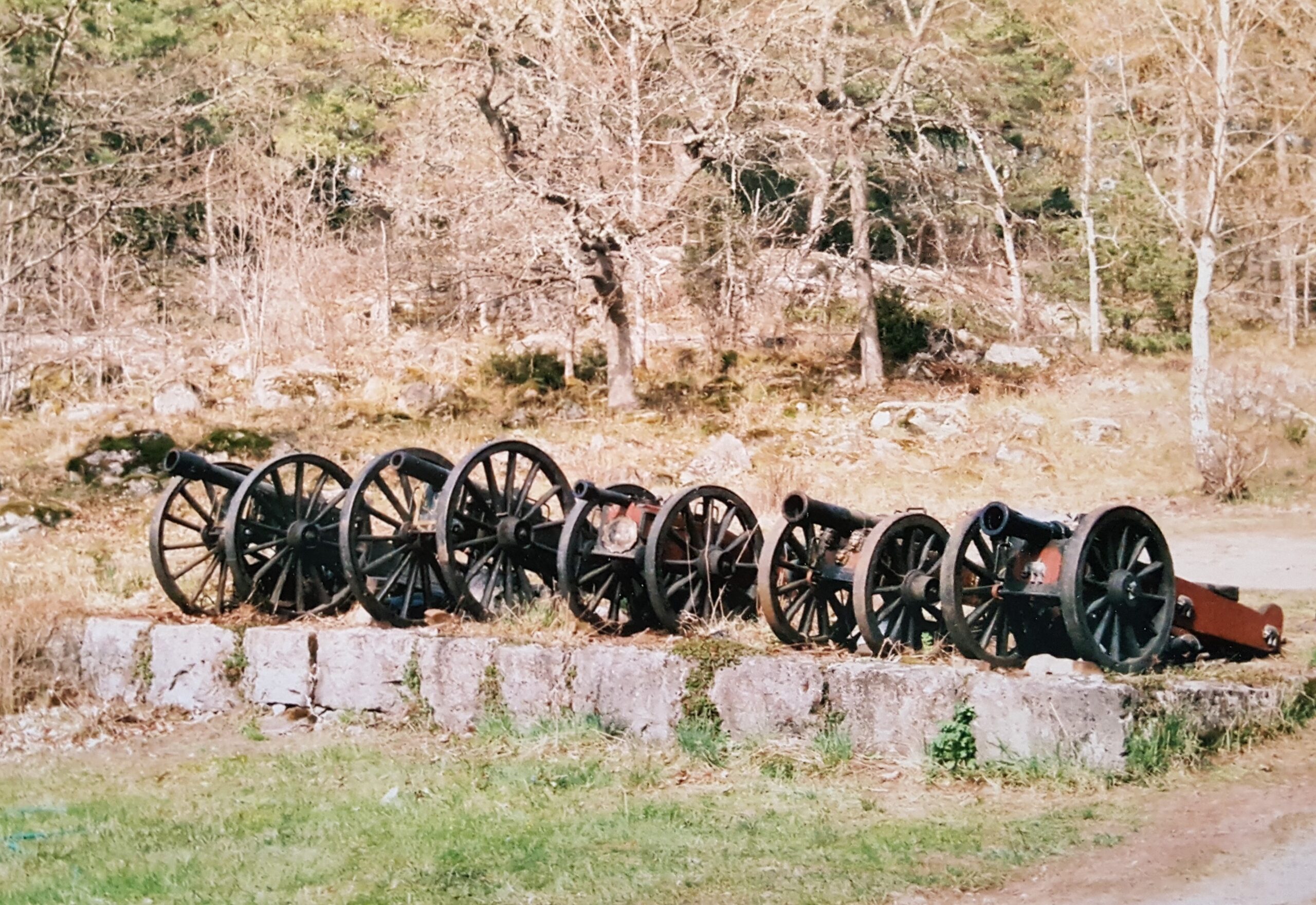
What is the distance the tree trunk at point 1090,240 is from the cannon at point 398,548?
1996cm

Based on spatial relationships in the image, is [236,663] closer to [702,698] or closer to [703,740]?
[702,698]

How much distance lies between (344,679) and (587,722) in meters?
2.30

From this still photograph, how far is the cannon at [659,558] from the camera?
1052cm

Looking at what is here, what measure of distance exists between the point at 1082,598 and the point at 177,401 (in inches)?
730

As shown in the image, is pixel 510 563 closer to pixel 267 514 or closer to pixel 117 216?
pixel 267 514

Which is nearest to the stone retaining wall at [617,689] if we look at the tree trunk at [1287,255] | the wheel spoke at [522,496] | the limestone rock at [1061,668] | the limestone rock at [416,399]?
the limestone rock at [1061,668]

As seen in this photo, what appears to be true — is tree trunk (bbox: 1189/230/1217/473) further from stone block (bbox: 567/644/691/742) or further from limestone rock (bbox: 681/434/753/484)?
stone block (bbox: 567/644/691/742)

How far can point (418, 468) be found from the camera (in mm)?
11164

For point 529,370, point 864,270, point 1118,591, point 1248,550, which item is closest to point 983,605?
point 1118,591

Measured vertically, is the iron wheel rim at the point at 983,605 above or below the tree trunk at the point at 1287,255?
below

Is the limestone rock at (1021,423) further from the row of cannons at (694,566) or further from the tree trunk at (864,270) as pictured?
the row of cannons at (694,566)

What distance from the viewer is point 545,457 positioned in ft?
38.5

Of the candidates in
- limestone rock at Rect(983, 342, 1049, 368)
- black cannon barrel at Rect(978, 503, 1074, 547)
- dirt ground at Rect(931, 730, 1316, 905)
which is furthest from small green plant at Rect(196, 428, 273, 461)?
dirt ground at Rect(931, 730, 1316, 905)

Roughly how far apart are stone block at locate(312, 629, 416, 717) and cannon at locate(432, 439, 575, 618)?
69 cm
